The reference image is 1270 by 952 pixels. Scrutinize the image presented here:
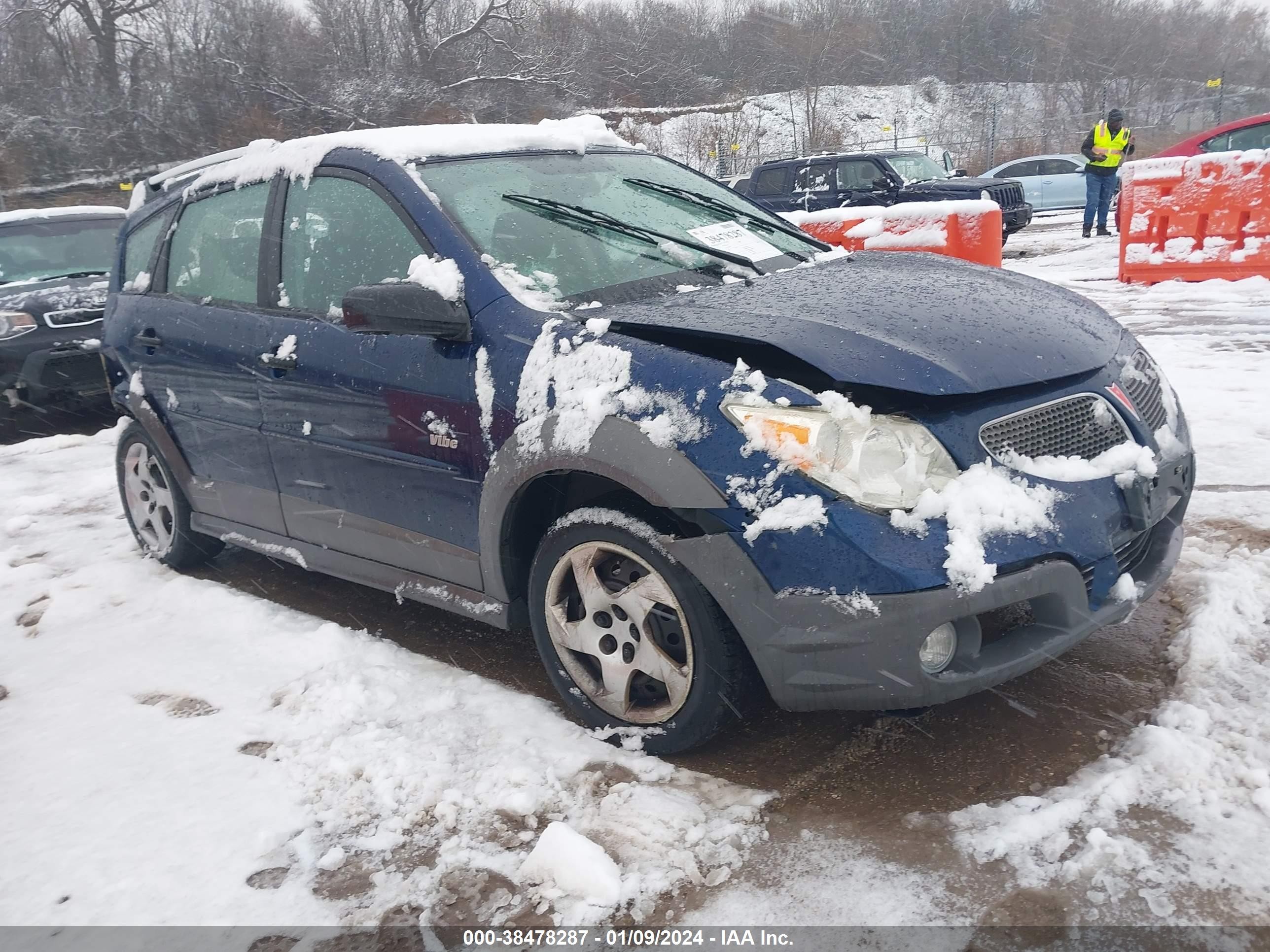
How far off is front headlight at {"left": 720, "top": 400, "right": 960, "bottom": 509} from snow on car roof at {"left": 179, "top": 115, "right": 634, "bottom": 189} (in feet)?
5.58

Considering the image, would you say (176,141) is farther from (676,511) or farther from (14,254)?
(676,511)

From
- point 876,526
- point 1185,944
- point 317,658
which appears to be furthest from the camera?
point 317,658

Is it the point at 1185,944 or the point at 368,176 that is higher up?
the point at 368,176

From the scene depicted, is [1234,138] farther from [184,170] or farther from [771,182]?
[184,170]

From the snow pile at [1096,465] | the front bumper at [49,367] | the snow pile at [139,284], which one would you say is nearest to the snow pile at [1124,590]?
the snow pile at [1096,465]

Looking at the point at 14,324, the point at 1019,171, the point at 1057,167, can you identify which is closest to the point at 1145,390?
the point at 14,324

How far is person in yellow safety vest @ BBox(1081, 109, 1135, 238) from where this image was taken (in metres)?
14.2

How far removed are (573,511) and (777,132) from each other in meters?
47.9

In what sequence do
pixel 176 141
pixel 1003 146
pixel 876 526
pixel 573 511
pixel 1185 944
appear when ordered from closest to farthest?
pixel 1185 944, pixel 876 526, pixel 573 511, pixel 176 141, pixel 1003 146

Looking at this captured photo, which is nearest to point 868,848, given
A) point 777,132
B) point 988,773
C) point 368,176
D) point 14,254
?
point 988,773

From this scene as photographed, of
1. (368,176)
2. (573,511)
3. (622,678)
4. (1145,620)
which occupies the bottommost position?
(1145,620)

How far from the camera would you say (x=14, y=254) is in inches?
342

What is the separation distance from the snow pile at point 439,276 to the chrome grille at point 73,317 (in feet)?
19.7

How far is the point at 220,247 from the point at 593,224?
169 cm
